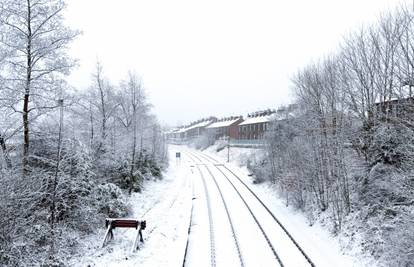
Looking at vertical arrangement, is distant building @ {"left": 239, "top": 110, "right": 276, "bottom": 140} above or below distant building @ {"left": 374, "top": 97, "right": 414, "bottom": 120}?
above

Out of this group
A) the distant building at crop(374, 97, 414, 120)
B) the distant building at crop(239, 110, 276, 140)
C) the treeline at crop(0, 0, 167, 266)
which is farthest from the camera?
the distant building at crop(239, 110, 276, 140)

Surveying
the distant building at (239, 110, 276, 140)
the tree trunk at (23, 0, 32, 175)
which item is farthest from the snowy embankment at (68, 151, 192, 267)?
the distant building at (239, 110, 276, 140)

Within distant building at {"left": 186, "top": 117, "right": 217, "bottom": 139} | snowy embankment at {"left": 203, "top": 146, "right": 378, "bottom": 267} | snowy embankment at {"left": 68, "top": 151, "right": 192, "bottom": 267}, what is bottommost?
snowy embankment at {"left": 203, "top": 146, "right": 378, "bottom": 267}

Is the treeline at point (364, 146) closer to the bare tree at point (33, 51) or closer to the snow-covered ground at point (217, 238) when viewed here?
the snow-covered ground at point (217, 238)

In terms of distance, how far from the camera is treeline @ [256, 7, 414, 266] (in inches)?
414

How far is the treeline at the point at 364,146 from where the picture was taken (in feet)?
34.5

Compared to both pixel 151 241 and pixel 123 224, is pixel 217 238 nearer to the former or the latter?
pixel 151 241

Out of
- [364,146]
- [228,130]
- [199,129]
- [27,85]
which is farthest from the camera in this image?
[199,129]

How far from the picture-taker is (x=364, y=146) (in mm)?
14781

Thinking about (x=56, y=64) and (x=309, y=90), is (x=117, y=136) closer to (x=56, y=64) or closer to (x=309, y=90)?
(x=56, y=64)

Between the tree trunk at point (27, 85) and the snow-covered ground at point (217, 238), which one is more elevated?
the tree trunk at point (27, 85)

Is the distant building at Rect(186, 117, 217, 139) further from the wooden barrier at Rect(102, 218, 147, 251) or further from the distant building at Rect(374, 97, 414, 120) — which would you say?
the wooden barrier at Rect(102, 218, 147, 251)

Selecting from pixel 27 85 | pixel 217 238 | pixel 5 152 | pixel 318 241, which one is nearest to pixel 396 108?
pixel 318 241

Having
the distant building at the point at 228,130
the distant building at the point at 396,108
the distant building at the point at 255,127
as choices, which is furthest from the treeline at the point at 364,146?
the distant building at the point at 228,130
